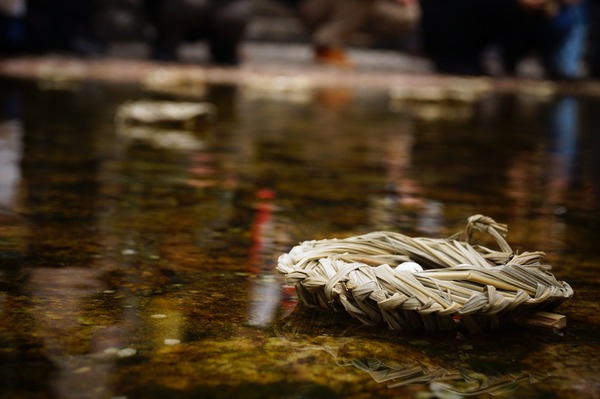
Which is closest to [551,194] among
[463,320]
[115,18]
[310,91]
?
[463,320]

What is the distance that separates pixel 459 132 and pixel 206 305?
448 cm

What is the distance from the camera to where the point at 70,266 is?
6.57 ft

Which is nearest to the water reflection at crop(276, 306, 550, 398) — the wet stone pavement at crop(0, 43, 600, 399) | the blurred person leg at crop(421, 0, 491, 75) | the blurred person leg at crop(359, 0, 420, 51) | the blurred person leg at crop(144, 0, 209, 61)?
the wet stone pavement at crop(0, 43, 600, 399)

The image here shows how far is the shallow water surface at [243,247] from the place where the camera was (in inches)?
55.1

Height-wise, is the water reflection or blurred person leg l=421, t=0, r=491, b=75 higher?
blurred person leg l=421, t=0, r=491, b=75

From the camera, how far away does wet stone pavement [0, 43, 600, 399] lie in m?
1.40

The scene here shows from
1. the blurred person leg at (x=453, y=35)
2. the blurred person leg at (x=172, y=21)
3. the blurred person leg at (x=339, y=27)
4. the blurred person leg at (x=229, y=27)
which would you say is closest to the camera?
the blurred person leg at (x=172, y=21)

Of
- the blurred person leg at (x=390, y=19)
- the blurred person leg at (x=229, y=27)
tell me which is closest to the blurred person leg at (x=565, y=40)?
the blurred person leg at (x=390, y=19)

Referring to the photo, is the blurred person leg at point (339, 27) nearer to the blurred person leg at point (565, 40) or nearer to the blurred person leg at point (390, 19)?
the blurred person leg at point (390, 19)

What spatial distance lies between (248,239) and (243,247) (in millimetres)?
→ 95

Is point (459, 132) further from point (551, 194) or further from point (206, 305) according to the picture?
point (206, 305)

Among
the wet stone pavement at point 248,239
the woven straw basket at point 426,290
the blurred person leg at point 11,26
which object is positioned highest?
the blurred person leg at point 11,26

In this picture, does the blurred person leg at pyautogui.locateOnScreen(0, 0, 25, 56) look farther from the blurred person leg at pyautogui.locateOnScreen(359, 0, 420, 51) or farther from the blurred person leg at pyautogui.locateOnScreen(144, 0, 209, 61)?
the blurred person leg at pyautogui.locateOnScreen(359, 0, 420, 51)

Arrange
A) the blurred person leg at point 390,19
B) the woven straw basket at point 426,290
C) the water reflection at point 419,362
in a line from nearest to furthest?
1. the water reflection at point 419,362
2. the woven straw basket at point 426,290
3. the blurred person leg at point 390,19
